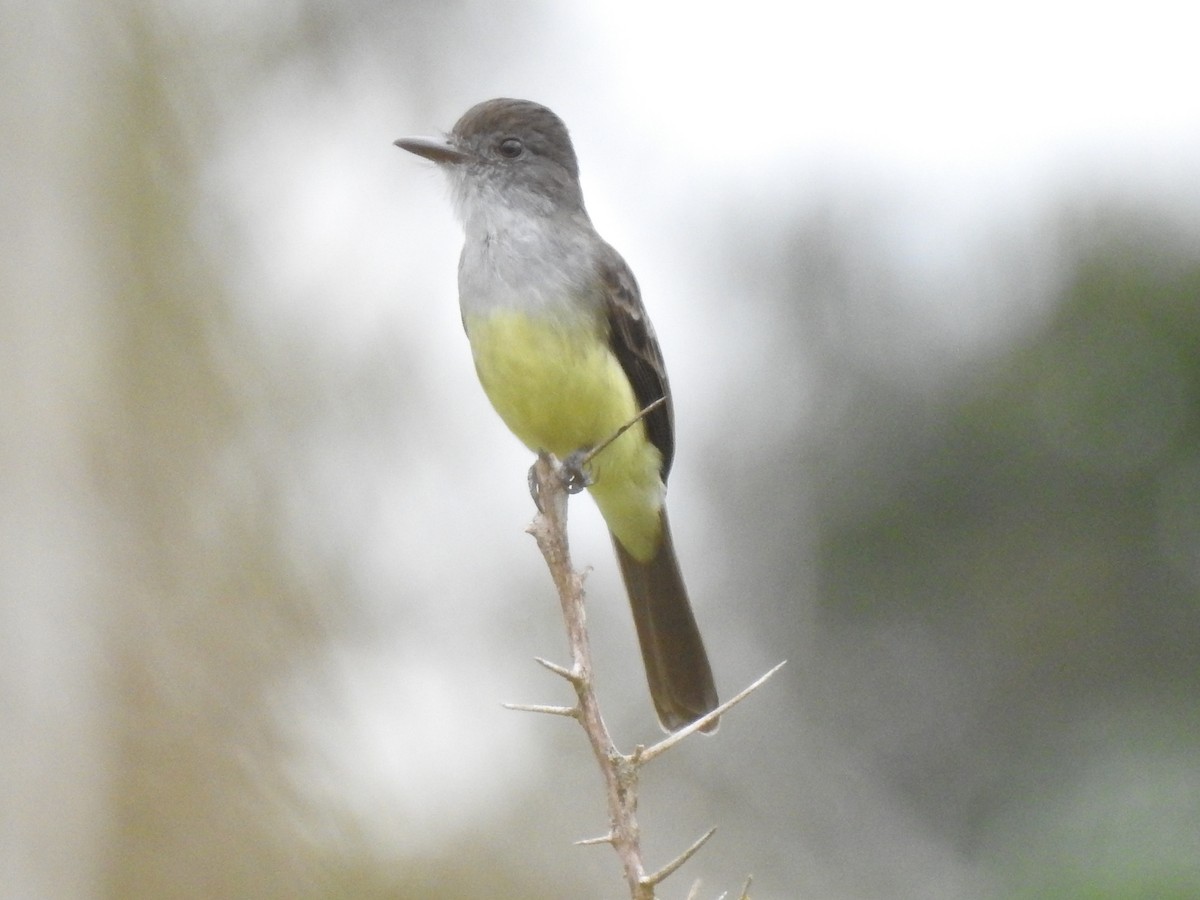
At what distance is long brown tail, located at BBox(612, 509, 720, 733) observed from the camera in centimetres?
349

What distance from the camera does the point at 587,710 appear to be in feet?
5.92

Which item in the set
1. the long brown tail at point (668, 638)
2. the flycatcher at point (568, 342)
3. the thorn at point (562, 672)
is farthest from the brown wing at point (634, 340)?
the thorn at point (562, 672)

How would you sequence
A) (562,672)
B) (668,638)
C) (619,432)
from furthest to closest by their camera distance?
(668,638), (619,432), (562,672)

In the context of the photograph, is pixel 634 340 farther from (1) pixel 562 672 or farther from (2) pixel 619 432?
(1) pixel 562 672

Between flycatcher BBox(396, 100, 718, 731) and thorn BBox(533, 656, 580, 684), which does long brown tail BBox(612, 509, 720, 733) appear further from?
thorn BBox(533, 656, 580, 684)

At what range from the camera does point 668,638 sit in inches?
146

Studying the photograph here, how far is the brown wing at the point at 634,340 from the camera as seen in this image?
145 inches

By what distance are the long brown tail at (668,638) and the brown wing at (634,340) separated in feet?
1.45

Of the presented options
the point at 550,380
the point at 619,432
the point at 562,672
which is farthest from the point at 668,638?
the point at 562,672

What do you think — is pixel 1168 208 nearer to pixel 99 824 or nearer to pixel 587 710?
pixel 99 824

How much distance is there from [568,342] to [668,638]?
822 millimetres

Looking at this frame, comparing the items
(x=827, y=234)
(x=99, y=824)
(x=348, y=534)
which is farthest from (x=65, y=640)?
(x=827, y=234)

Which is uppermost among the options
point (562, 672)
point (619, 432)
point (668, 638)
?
point (619, 432)

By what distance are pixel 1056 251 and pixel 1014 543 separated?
1.75 meters
